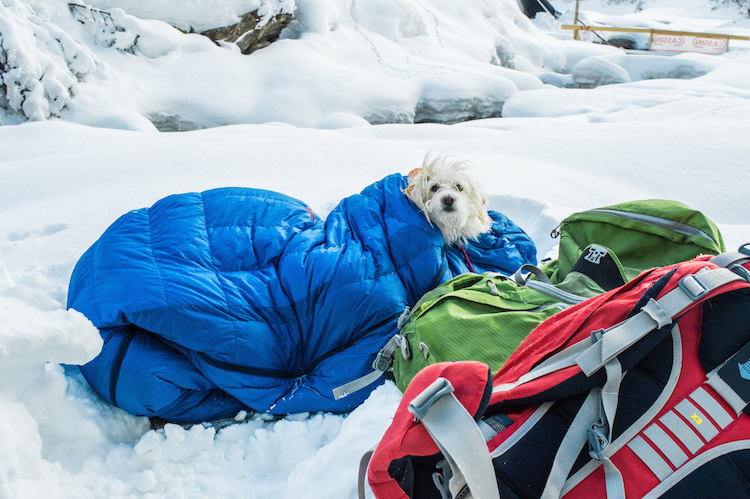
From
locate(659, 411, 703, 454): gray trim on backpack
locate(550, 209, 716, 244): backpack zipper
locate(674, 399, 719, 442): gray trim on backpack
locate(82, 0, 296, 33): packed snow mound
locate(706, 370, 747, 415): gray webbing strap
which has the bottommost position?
locate(550, 209, 716, 244): backpack zipper

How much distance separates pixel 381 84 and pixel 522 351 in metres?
8.04

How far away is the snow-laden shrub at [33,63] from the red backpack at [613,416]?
254 inches

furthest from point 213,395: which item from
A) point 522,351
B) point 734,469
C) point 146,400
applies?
point 734,469

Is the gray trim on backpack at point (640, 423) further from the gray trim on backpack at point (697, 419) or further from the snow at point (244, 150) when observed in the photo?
the snow at point (244, 150)

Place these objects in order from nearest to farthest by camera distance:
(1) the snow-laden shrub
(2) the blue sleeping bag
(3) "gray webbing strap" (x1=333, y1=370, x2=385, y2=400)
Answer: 1. (2) the blue sleeping bag
2. (3) "gray webbing strap" (x1=333, y1=370, x2=385, y2=400)
3. (1) the snow-laden shrub

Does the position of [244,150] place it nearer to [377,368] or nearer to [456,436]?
[377,368]

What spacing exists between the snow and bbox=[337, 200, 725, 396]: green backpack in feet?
0.77

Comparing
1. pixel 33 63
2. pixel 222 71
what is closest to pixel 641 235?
pixel 33 63

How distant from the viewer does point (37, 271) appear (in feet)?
6.89

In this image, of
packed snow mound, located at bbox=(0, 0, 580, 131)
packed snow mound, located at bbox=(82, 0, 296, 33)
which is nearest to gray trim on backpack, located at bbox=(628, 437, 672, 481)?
packed snow mound, located at bbox=(0, 0, 580, 131)

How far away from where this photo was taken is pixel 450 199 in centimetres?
202

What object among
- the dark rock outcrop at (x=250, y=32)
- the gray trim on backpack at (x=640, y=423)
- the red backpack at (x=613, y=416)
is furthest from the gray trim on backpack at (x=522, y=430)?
the dark rock outcrop at (x=250, y=32)

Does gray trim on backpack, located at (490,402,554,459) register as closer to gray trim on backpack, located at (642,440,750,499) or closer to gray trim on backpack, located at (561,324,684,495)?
gray trim on backpack, located at (561,324,684,495)

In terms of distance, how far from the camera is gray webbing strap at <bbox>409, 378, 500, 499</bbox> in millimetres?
807
